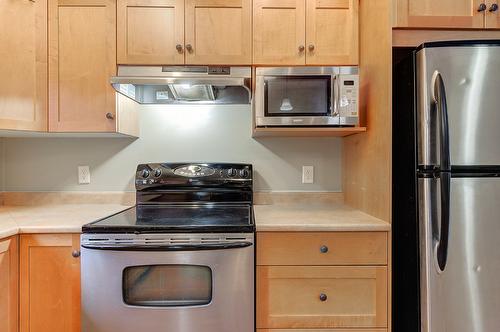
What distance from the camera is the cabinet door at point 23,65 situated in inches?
61.6

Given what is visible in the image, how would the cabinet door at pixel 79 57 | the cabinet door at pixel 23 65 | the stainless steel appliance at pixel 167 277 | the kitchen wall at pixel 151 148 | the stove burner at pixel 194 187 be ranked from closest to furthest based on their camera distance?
the stainless steel appliance at pixel 167 277, the cabinet door at pixel 23 65, the cabinet door at pixel 79 57, the stove burner at pixel 194 187, the kitchen wall at pixel 151 148

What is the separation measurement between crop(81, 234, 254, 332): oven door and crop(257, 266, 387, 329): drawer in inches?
3.4

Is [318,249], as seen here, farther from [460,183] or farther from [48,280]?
[48,280]

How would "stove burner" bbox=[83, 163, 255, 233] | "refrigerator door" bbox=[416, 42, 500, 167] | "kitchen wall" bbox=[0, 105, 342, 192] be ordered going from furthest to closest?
"kitchen wall" bbox=[0, 105, 342, 192] < "stove burner" bbox=[83, 163, 255, 233] < "refrigerator door" bbox=[416, 42, 500, 167]

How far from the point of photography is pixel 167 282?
136 cm

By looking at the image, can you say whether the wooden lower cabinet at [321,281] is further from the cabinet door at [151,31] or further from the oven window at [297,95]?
the cabinet door at [151,31]

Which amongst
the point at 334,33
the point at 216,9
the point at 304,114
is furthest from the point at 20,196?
the point at 334,33

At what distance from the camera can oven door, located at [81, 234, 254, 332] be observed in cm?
134

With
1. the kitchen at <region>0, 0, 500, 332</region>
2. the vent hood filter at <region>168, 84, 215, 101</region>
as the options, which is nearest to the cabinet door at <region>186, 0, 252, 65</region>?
the kitchen at <region>0, 0, 500, 332</region>

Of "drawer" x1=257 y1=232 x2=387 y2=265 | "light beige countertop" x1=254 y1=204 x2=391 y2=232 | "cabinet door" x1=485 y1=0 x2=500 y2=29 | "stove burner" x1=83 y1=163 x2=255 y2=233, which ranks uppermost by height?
"cabinet door" x1=485 y1=0 x2=500 y2=29

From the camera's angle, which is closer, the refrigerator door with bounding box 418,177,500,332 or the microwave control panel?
the refrigerator door with bounding box 418,177,500,332

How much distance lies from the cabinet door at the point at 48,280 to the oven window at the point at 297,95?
1127 millimetres

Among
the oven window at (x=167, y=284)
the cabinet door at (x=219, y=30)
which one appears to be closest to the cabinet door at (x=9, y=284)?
the oven window at (x=167, y=284)

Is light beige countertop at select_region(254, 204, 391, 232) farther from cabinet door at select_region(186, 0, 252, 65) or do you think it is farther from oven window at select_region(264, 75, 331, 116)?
cabinet door at select_region(186, 0, 252, 65)
